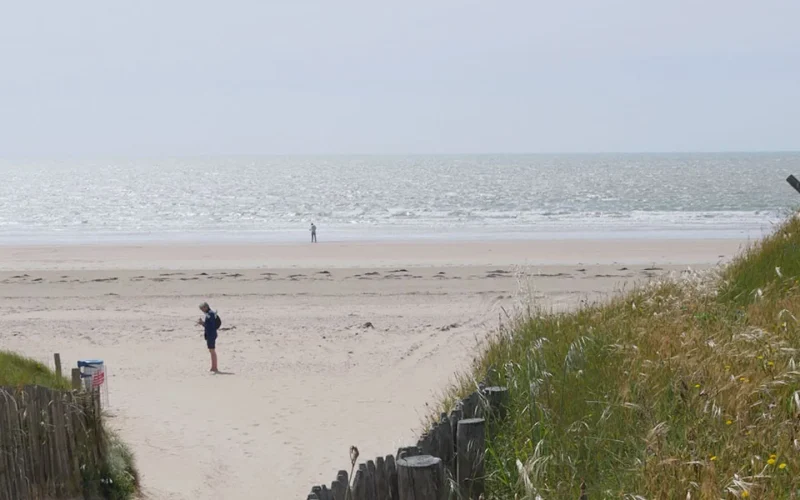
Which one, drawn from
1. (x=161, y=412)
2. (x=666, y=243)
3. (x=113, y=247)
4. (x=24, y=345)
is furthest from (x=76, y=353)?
(x=666, y=243)

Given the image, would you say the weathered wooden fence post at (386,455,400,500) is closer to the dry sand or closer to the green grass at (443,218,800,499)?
the green grass at (443,218,800,499)

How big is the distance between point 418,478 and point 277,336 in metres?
12.1

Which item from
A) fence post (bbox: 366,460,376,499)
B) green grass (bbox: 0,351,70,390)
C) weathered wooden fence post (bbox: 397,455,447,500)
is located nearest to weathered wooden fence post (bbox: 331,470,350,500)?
fence post (bbox: 366,460,376,499)

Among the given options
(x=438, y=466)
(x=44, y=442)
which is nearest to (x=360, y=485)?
(x=438, y=466)

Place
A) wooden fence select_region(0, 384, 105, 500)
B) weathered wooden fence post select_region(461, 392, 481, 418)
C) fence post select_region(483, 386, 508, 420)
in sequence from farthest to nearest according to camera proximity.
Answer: wooden fence select_region(0, 384, 105, 500), fence post select_region(483, 386, 508, 420), weathered wooden fence post select_region(461, 392, 481, 418)

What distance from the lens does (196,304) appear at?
1939 cm

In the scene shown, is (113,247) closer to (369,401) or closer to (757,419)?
(369,401)

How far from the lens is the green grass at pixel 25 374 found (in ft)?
27.9

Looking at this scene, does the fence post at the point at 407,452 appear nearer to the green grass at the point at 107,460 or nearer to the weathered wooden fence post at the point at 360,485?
the weathered wooden fence post at the point at 360,485

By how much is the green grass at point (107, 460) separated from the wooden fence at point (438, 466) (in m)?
3.69

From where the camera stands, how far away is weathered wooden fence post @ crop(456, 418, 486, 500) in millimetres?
4254

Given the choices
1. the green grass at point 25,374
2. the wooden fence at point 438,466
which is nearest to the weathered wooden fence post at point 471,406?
the wooden fence at point 438,466

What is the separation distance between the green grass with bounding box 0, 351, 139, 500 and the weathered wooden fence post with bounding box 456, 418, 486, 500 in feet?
12.9

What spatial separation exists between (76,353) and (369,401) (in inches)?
230
